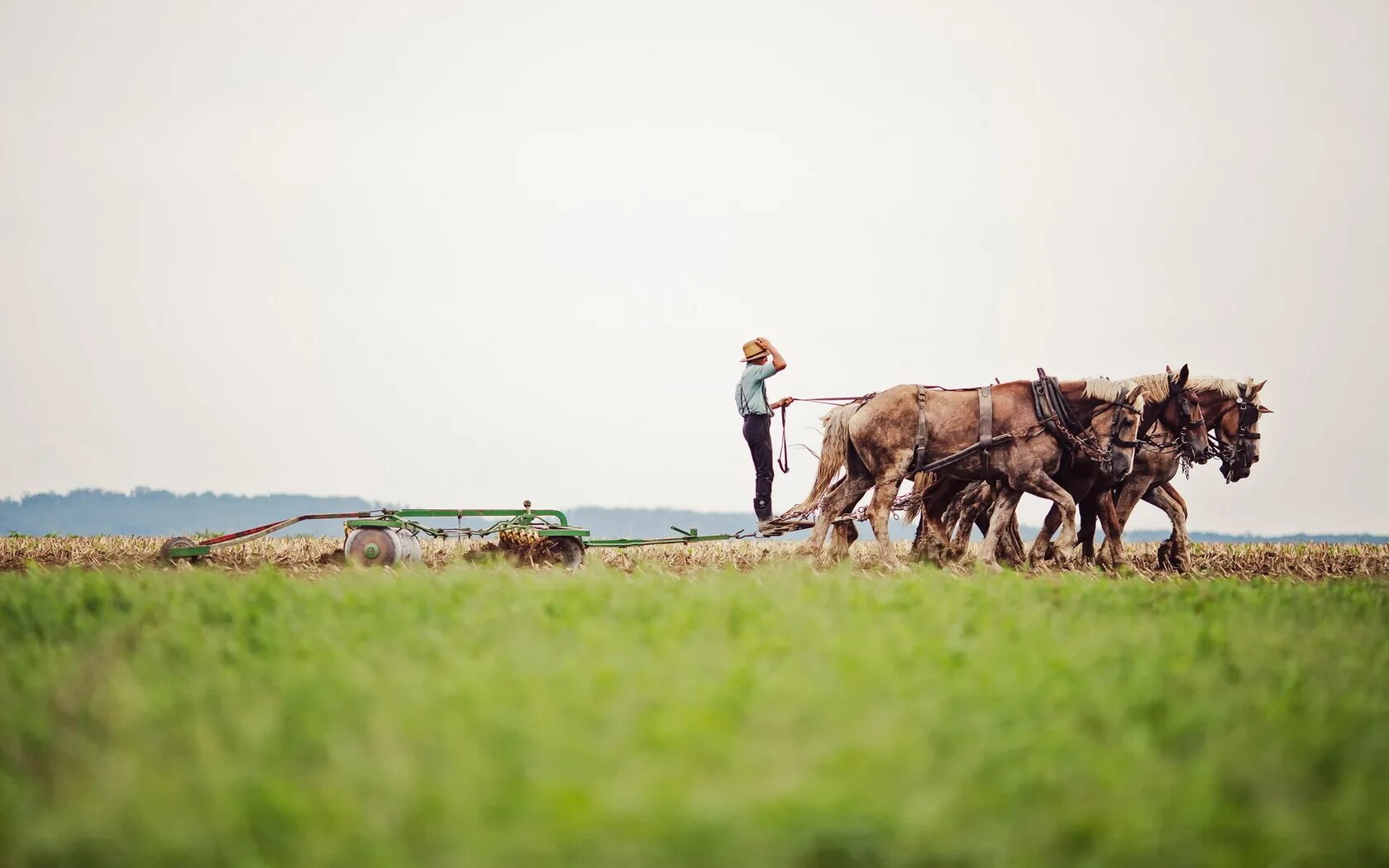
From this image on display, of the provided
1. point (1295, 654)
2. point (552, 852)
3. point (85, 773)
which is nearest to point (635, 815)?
point (552, 852)

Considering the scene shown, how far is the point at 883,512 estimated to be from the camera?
11.9 m

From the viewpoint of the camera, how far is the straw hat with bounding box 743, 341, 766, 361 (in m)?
12.8

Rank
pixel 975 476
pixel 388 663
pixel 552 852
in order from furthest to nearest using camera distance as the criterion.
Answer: pixel 975 476 → pixel 388 663 → pixel 552 852

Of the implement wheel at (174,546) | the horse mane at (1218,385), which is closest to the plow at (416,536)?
the implement wheel at (174,546)

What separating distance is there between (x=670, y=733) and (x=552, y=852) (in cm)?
87

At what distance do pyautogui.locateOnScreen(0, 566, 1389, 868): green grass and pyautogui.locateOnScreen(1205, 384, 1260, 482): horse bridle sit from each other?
24.8ft

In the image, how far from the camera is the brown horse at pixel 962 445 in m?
12.0

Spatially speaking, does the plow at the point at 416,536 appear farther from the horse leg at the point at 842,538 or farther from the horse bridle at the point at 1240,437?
the horse bridle at the point at 1240,437

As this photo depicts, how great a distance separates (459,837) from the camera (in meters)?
3.13

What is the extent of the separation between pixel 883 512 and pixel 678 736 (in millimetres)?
8364

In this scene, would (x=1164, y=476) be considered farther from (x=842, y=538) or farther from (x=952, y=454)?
(x=842, y=538)

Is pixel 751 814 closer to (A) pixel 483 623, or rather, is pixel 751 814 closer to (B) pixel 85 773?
(B) pixel 85 773

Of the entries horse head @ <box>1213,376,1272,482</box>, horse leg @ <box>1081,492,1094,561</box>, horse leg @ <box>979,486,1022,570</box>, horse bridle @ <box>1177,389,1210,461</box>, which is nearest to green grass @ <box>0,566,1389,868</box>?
horse leg @ <box>979,486,1022,570</box>

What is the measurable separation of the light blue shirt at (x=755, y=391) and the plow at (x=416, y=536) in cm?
157
